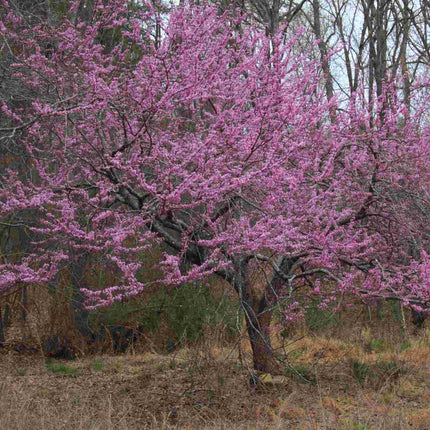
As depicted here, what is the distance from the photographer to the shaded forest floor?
4.29 m

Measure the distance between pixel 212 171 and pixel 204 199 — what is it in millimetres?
579

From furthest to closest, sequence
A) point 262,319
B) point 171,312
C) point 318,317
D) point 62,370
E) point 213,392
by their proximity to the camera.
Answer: point 318,317 < point 171,312 < point 62,370 < point 262,319 < point 213,392

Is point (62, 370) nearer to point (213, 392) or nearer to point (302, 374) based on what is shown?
point (213, 392)

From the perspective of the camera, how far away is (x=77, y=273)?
740 cm

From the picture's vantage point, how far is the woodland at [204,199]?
4.26 m

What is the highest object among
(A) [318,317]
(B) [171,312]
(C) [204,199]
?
(C) [204,199]

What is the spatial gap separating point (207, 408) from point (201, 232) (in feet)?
5.13

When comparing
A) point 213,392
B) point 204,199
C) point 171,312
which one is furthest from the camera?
point 171,312

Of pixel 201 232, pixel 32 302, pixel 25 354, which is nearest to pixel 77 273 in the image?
pixel 32 302

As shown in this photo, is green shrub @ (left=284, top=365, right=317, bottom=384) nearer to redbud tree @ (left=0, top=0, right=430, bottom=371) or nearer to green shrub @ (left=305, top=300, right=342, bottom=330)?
redbud tree @ (left=0, top=0, right=430, bottom=371)

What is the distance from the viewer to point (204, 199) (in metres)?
4.03

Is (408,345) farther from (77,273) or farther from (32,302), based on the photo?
(32,302)

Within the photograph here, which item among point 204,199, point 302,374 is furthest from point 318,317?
point 204,199

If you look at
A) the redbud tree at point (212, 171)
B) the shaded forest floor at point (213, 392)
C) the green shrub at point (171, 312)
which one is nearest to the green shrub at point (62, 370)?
the shaded forest floor at point (213, 392)
